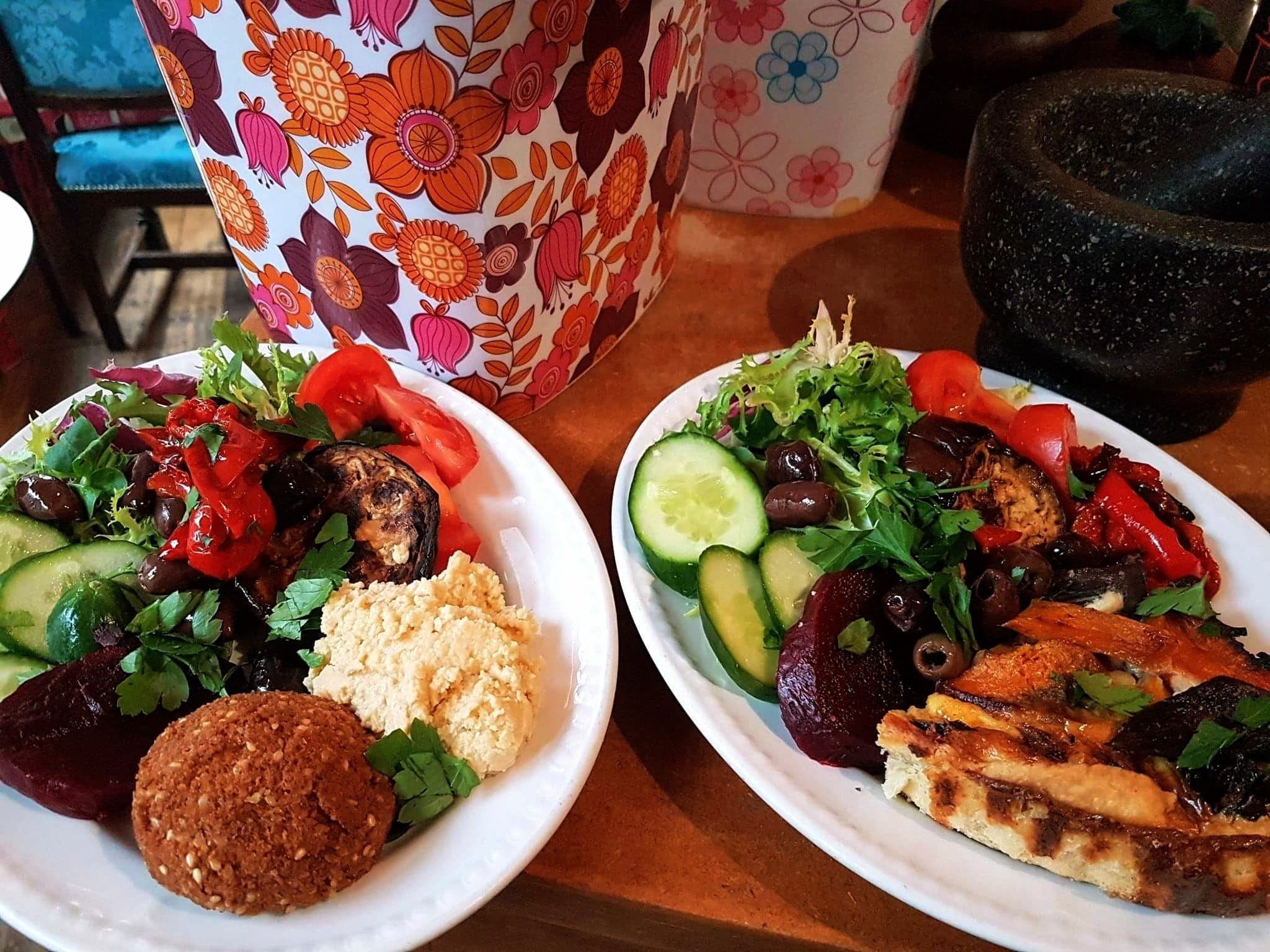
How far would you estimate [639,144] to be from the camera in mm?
1018

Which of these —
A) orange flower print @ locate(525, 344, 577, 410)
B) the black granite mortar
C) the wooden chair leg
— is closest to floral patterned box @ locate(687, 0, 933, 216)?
the black granite mortar

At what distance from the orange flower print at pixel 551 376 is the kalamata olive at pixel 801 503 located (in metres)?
0.36

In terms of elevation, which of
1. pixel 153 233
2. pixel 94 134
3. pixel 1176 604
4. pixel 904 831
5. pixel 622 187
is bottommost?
pixel 153 233

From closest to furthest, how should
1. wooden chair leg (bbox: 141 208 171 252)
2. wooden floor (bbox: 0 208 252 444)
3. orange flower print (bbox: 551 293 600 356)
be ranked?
orange flower print (bbox: 551 293 600 356)
wooden floor (bbox: 0 208 252 444)
wooden chair leg (bbox: 141 208 171 252)

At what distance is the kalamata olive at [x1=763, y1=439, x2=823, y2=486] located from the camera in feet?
3.07

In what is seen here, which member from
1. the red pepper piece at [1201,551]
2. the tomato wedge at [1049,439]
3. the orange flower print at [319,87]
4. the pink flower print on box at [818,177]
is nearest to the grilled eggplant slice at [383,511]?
the orange flower print at [319,87]

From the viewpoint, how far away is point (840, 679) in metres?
0.77

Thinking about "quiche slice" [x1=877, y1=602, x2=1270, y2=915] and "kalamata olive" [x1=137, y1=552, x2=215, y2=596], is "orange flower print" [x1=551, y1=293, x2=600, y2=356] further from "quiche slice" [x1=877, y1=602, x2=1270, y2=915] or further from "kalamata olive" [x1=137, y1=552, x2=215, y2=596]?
"quiche slice" [x1=877, y1=602, x2=1270, y2=915]

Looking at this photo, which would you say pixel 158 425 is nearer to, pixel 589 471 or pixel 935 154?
pixel 589 471

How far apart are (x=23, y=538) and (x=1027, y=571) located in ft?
3.32

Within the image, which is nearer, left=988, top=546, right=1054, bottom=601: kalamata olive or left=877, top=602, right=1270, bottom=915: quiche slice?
left=877, top=602, right=1270, bottom=915: quiche slice

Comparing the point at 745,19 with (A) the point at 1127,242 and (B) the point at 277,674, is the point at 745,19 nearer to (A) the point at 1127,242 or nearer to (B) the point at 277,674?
(A) the point at 1127,242

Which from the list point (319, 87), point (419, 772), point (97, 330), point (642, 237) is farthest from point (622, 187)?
point (97, 330)

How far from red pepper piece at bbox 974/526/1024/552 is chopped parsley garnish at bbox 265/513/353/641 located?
0.63 meters
